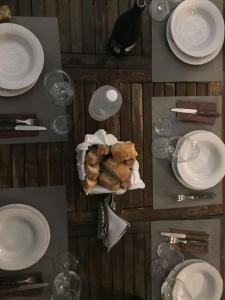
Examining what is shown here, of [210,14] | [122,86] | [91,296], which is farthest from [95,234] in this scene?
[210,14]

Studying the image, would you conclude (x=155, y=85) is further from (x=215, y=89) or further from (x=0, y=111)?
(x=0, y=111)

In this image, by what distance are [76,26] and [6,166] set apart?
49cm

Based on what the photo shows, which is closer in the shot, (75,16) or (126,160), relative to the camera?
(126,160)

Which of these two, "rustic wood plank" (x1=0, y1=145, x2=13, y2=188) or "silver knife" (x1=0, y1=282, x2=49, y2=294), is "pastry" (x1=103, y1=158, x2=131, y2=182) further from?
"silver knife" (x1=0, y1=282, x2=49, y2=294)

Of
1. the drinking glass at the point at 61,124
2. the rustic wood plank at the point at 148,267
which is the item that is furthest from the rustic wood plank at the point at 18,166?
the rustic wood plank at the point at 148,267

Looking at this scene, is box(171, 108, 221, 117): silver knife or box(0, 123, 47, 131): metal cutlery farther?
box(171, 108, 221, 117): silver knife

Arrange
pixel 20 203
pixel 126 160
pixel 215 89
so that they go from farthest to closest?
1. pixel 215 89
2. pixel 20 203
3. pixel 126 160

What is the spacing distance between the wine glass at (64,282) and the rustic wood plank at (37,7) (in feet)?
2.49

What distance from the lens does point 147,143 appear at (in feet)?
4.50

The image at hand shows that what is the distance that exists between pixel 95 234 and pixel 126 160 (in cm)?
31

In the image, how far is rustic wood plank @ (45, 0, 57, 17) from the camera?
Result: 1.29m

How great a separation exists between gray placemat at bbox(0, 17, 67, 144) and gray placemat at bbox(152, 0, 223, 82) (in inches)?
12.5

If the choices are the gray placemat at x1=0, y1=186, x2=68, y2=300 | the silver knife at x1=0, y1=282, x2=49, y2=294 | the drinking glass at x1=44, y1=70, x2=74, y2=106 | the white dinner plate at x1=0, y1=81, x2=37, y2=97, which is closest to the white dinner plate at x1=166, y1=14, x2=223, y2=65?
the drinking glass at x1=44, y1=70, x2=74, y2=106

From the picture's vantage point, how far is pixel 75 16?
51.8 inches
